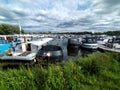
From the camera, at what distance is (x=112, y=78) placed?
7664mm

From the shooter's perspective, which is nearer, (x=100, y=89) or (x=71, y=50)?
(x=100, y=89)

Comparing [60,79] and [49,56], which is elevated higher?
[60,79]

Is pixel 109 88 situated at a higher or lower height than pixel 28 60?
higher

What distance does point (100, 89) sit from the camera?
20.6 feet

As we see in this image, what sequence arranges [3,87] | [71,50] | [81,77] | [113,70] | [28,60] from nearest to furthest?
[3,87] < [81,77] < [113,70] < [28,60] < [71,50]

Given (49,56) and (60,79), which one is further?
(49,56)

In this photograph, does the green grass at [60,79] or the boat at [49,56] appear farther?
the boat at [49,56]

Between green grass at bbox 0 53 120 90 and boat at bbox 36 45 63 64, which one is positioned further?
boat at bbox 36 45 63 64

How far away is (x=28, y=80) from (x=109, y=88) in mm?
3753

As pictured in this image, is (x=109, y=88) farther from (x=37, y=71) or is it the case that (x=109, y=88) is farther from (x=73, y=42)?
(x=73, y=42)

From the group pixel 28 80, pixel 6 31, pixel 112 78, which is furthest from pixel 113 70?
pixel 6 31

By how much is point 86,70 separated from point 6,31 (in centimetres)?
9065

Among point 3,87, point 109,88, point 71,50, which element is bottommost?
point 71,50

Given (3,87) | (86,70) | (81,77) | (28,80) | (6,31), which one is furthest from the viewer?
(6,31)
